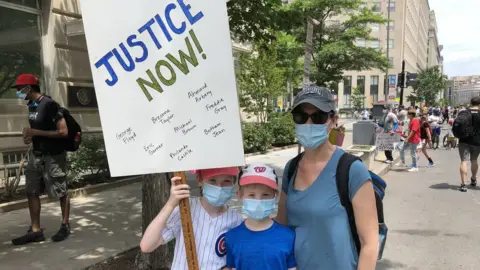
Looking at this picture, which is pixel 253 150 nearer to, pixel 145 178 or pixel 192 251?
pixel 145 178

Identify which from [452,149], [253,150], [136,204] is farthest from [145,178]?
[452,149]

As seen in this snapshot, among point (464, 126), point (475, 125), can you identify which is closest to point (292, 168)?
point (464, 126)

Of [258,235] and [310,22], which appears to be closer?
[258,235]

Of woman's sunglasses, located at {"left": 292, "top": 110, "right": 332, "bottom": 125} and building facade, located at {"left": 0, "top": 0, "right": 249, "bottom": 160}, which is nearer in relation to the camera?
woman's sunglasses, located at {"left": 292, "top": 110, "right": 332, "bottom": 125}

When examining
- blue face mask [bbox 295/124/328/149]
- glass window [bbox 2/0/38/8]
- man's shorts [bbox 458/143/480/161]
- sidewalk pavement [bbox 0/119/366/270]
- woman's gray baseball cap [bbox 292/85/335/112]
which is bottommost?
sidewalk pavement [bbox 0/119/366/270]

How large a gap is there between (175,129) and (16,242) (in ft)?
13.0

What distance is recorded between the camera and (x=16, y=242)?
4738 millimetres

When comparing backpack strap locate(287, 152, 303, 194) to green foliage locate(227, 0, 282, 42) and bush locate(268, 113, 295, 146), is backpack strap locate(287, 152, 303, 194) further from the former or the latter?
bush locate(268, 113, 295, 146)

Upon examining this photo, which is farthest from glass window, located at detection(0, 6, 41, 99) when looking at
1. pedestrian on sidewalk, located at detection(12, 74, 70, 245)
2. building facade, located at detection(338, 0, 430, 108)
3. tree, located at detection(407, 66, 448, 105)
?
building facade, located at detection(338, 0, 430, 108)

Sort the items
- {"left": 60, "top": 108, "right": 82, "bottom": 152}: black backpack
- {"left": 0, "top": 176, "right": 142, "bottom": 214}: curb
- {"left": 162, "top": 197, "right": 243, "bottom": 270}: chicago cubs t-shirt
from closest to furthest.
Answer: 1. {"left": 162, "top": 197, "right": 243, "bottom": 270}: chicago cubs t-shirt
2. {"left": 60, "top": 108, "right": 82, "bottom": 152}: black backpack
3. {"left": 0, "top": 176, "right": 142, "bottom": 214}: curb

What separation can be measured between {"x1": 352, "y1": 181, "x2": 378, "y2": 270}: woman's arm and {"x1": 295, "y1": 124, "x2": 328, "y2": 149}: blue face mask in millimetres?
315

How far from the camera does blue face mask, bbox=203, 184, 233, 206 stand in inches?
80.0

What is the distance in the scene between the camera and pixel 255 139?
1436 cm

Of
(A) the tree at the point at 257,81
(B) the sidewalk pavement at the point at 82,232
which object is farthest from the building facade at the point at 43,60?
(A) the tree at the point at 257,81
